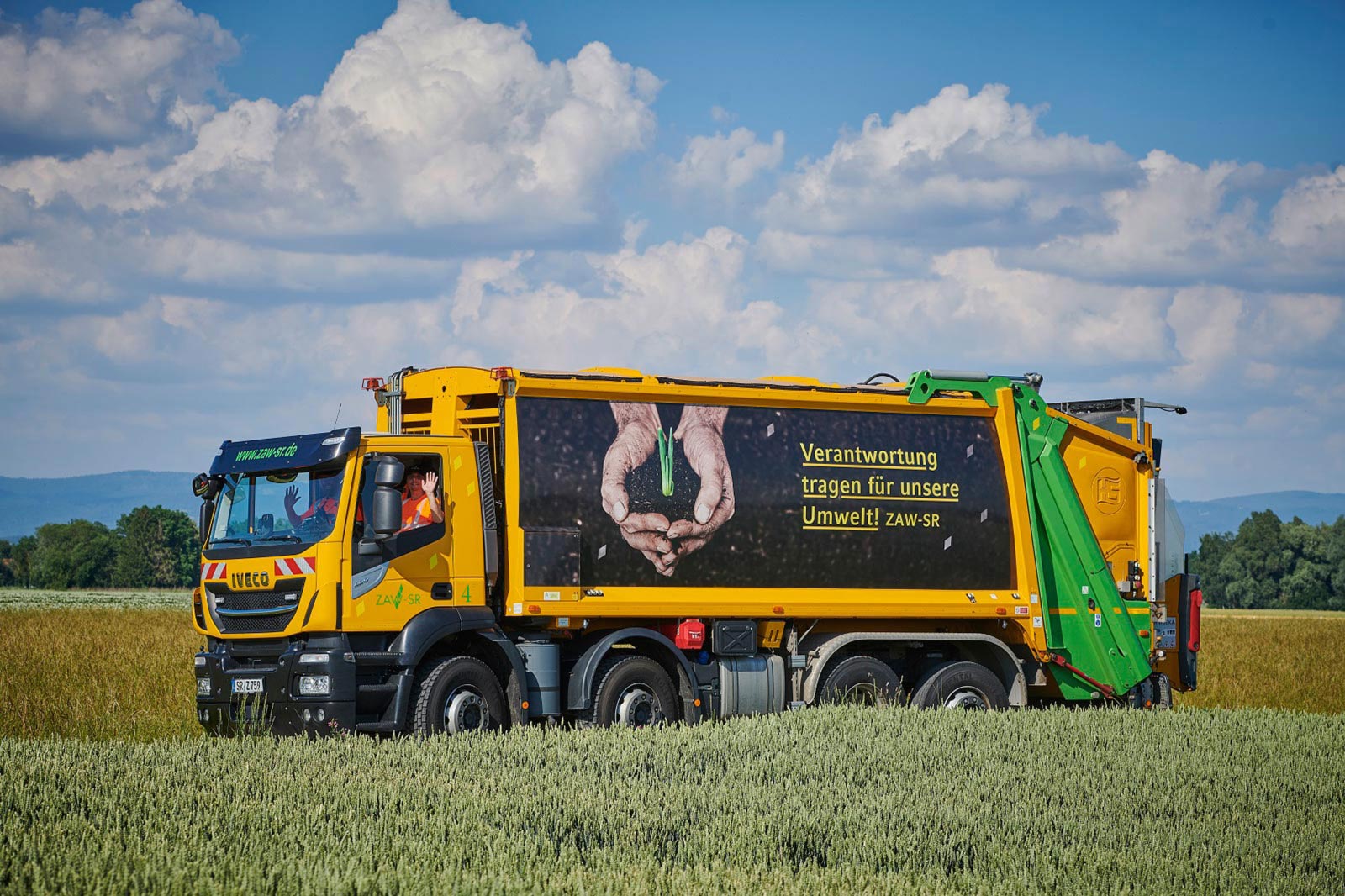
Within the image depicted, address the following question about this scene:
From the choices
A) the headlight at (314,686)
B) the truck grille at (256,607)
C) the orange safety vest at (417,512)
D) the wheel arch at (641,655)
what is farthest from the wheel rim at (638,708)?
the truck grille at (256,607)

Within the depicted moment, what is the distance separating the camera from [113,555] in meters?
123

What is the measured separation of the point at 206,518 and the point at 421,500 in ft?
6.90

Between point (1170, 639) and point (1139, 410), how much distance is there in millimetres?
2606

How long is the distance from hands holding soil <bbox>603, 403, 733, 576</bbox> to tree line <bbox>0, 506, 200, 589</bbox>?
10451 cm

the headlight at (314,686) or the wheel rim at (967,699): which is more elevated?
the headlight at (314,686)

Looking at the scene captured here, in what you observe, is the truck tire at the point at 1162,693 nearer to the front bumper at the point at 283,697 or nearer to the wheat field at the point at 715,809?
the wheat field at the point at 715,809

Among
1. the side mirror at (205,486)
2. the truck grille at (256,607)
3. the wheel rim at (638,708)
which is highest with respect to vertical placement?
the side mirror at (205,486)

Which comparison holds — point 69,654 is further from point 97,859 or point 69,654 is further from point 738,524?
point 97,859

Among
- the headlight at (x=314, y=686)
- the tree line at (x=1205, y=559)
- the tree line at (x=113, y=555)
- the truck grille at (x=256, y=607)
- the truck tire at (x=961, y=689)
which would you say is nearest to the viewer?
the headlight at (x=314, y=686)

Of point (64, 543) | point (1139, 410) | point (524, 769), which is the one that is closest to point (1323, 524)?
point (64, 543)

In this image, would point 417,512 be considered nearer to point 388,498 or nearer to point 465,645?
point 388,498

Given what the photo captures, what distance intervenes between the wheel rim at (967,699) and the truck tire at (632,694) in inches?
121

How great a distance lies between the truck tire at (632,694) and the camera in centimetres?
1415

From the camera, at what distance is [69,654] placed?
21312mm
